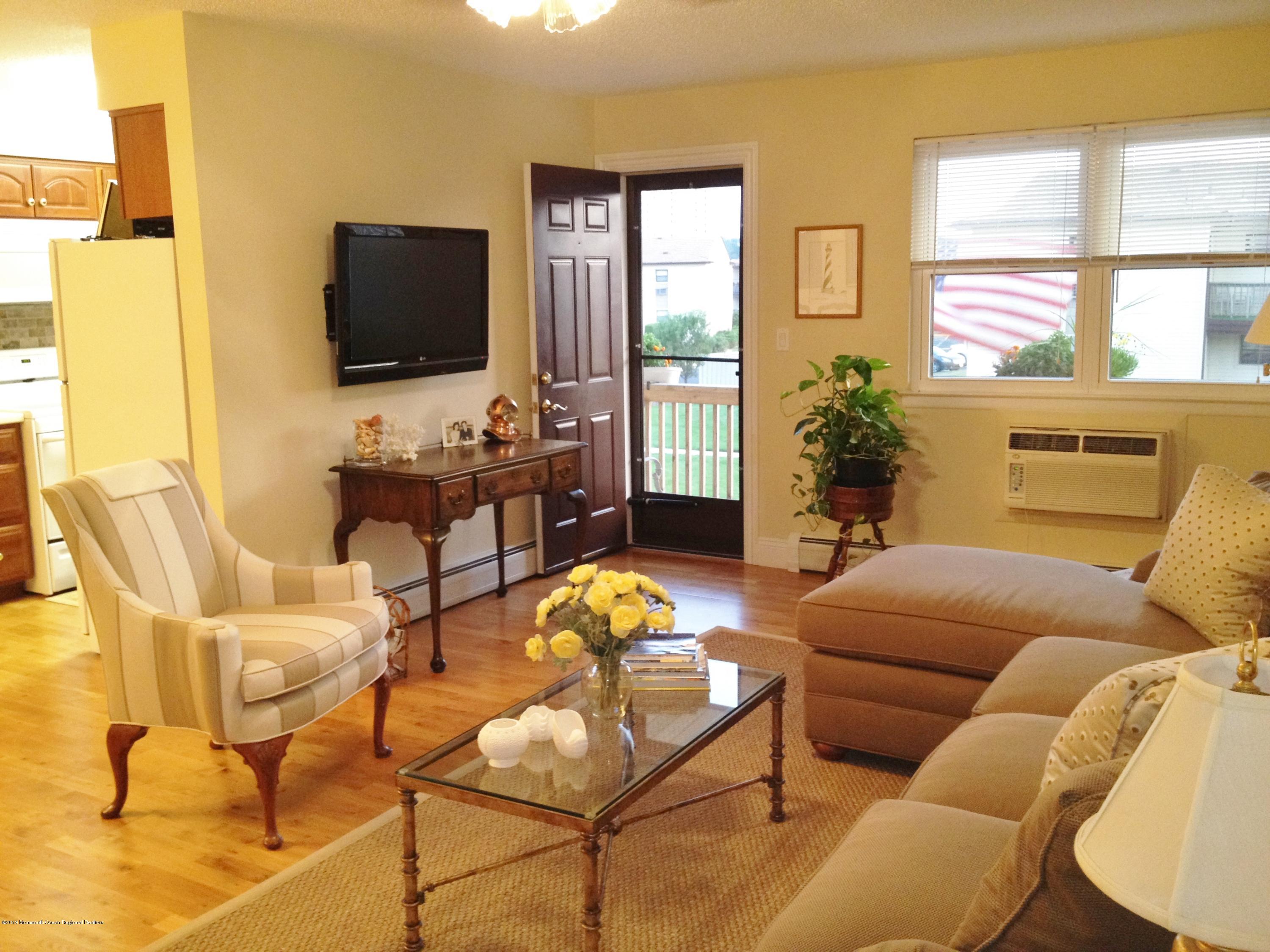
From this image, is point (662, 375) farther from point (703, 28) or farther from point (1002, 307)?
point (703, 28)

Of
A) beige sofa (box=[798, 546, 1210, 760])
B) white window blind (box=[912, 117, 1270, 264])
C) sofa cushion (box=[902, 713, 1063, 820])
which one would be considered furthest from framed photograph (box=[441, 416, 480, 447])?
sofa cushion (box=[902, 713, 1063, 820])

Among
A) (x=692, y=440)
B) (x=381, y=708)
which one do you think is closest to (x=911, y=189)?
(x=692, y=440)

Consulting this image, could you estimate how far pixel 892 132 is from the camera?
5242 mm

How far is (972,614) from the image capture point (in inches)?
125

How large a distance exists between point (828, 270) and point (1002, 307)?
849 mm

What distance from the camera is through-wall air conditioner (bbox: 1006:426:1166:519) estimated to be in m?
4.81

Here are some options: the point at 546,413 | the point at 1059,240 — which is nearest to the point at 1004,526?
the point at 1059,240

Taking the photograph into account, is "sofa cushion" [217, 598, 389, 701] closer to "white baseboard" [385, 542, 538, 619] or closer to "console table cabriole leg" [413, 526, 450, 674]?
"console table cabriole leg" [413, 526, 450, 674]

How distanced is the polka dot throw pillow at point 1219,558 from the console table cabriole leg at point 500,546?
3.06 m

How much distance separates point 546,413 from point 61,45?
258 centimetres

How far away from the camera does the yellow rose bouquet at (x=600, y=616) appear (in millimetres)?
2582

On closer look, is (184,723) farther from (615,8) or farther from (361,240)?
(615,8)

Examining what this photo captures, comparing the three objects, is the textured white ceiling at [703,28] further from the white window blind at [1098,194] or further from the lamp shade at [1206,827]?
the lamp shade at [1206,827]

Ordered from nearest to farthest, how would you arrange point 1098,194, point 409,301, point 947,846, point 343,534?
point 947,846, point 343,534, point 409,301, point 1098,194
